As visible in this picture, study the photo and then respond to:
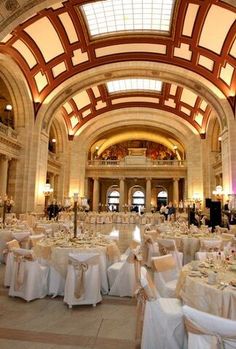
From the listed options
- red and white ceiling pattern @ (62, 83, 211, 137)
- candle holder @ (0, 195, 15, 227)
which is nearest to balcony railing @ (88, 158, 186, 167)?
red and white ceiling pattern @ (62, 83, 211, 137)

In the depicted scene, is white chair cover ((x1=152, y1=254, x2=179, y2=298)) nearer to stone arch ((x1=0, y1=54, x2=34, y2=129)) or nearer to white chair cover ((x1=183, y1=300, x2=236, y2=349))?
white chair cover ((x1=183, y1=300, x2=236, y2=349))

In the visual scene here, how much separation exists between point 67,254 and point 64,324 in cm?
126

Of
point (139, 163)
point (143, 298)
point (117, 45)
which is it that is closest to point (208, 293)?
point (143, 298)

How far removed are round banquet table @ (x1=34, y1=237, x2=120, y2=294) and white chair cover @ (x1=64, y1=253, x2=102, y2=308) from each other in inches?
16.3

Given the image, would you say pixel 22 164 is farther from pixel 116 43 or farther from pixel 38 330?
pixel 38 330

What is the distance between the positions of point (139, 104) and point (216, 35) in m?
11.0

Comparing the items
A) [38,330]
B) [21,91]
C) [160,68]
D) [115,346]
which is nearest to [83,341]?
[115,346]

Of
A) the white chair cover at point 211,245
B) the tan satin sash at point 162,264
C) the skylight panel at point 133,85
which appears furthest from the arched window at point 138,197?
the tan satin sash at point 162,264

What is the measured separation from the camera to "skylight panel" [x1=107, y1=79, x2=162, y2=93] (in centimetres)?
1909

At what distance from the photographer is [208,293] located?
2557 mm

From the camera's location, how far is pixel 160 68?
49.7 ft

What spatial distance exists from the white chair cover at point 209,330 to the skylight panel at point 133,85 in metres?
18.8

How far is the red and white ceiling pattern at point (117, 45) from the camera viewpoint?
→ 10656 millimetres

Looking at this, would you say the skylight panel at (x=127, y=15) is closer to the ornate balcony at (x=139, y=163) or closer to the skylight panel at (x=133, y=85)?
the skylight panel at (x=133, y=85)
